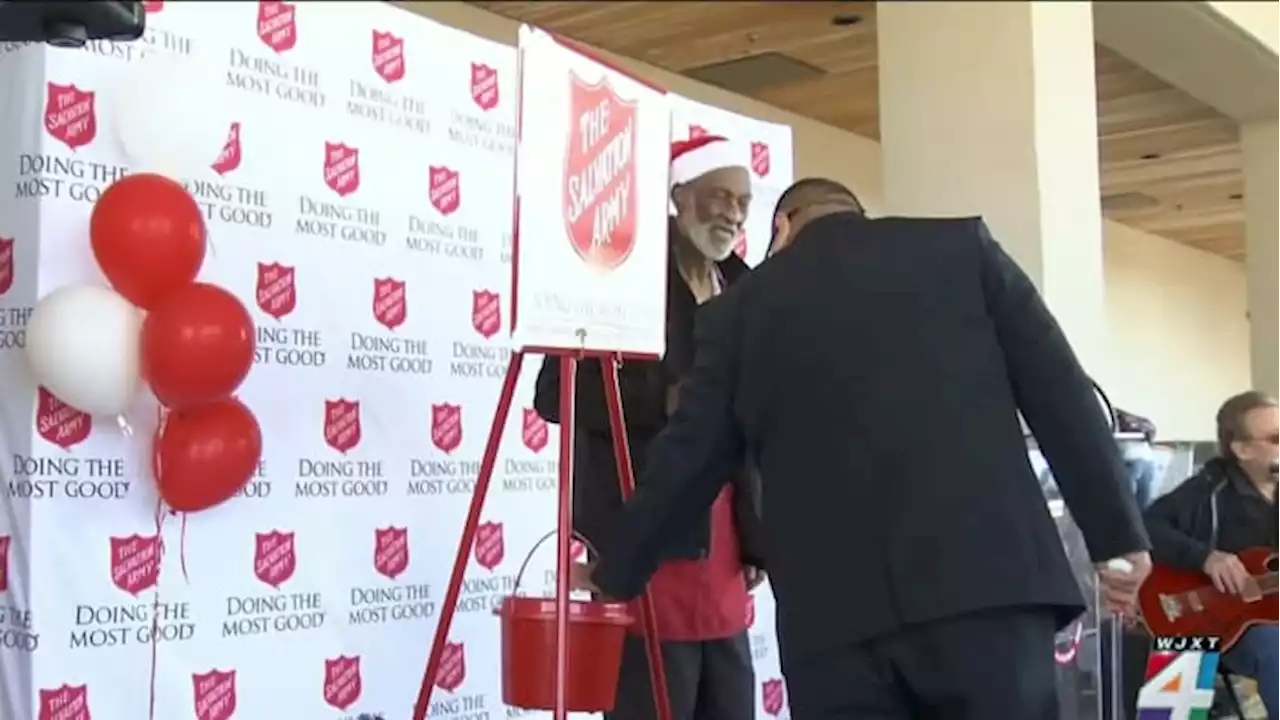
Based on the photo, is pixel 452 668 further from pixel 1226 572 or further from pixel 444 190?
pixel 1226 572

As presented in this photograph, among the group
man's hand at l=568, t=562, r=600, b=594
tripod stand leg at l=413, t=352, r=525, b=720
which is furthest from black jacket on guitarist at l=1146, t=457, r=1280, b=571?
tripod stand leg at l=413, t=352, r=525, b=720

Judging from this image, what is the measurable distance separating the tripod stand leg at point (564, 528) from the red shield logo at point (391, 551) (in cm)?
80

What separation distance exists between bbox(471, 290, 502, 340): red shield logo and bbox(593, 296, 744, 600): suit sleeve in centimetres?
121

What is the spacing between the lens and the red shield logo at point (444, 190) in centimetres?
299

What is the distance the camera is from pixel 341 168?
2793mm

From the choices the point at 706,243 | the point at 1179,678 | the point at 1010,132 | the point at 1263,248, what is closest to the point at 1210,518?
the point at 1179,678

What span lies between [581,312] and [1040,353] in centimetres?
72

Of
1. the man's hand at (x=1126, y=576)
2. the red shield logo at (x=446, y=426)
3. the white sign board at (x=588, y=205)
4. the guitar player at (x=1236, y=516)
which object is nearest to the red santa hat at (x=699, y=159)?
the white sign board at (x=588, y=205)

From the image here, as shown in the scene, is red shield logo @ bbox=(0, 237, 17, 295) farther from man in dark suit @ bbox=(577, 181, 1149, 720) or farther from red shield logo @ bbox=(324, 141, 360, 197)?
man in dark suit @ bbox=(577, 181, 1149, 720)

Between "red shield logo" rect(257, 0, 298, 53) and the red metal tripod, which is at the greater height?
"red shield logo" rect(257, 0, 298, 53)

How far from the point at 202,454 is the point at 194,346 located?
21 cm

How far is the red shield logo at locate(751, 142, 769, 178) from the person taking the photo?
3.64 metres

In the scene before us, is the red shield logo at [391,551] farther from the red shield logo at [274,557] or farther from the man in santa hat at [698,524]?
the man in santa hat at [698,524]

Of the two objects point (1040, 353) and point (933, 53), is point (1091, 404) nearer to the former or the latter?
point (1040, 353)
